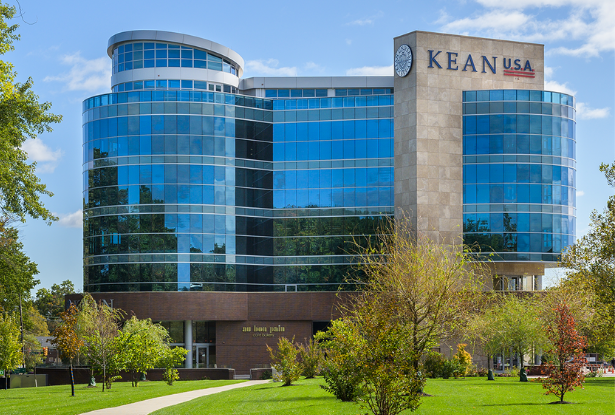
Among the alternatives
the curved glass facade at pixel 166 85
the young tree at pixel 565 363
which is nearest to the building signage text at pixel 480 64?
the curved glass facade at pixel 166 85

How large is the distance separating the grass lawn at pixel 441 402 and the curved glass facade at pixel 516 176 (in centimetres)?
2528

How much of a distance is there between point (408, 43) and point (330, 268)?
21274 millimetres

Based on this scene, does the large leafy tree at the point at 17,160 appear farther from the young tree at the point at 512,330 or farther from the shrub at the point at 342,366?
the young tree at the point at 512,330

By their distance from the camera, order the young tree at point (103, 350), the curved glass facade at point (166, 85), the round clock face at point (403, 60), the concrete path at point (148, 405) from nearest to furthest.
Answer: the concrete path at point (148, 405), the young tree at point (103, 350), the round clock face at point (403, 60), the curved glass facade at point (166, 85)

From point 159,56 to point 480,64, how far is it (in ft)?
96.6

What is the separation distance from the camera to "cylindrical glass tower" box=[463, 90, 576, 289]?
5756 cm

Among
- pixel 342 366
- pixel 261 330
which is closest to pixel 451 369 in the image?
pixel 261 330

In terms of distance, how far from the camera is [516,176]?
5794cm

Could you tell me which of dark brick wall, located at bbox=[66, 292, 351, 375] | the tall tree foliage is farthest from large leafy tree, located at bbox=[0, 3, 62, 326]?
dark brick wall, located at bbox=[66, 292, 351, 375]

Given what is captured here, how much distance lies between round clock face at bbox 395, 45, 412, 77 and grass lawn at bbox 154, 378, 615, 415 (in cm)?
3312

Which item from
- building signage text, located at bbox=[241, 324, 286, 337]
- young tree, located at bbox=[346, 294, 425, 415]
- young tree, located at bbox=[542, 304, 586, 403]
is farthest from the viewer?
building signage text, located at bbox=[241, 324, 286, 337]

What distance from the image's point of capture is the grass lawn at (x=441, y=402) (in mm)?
23812

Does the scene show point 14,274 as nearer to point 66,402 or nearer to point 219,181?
point 66,402

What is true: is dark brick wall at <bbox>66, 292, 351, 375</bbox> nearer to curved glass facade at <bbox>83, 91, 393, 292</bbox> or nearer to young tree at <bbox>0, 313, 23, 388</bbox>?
curved glass facade at <bbox>83, 91, 393, 292</bbox>
